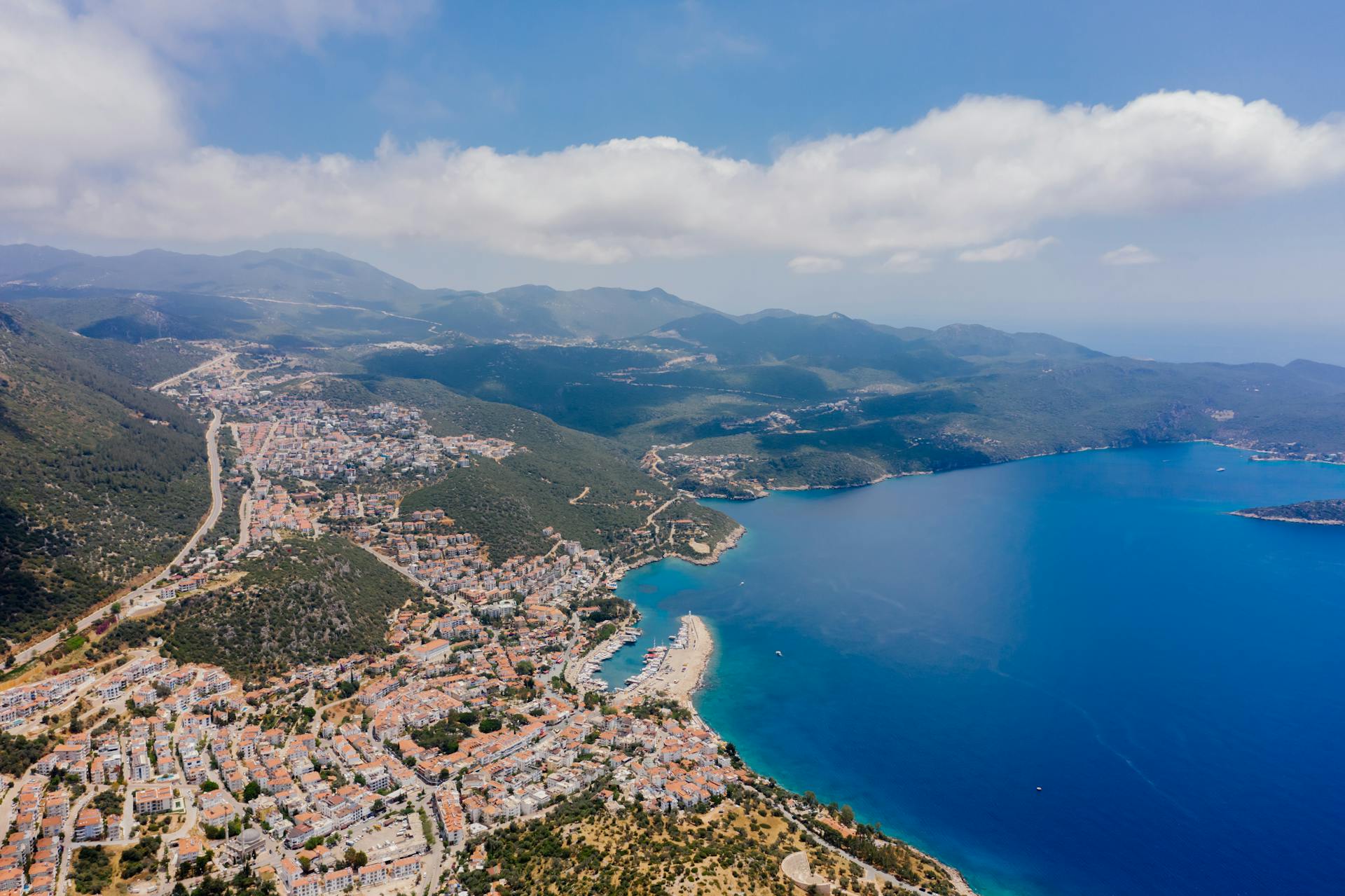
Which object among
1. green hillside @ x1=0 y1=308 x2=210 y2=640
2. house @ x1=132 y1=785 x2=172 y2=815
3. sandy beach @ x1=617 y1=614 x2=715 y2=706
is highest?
green hillside @ x1=0 y1=308 x2=210 y2=640

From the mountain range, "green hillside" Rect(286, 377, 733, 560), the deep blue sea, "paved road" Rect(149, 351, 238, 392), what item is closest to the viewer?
the deep blue sea

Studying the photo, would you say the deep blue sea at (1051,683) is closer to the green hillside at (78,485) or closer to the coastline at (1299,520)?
the coastline at (1299,520)

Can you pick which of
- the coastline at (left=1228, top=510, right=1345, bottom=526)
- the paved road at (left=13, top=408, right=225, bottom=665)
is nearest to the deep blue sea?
the coastline at (left=1228, top=510, right=1345, bottom=526)

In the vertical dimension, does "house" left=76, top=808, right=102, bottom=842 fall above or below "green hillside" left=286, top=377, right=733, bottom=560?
below

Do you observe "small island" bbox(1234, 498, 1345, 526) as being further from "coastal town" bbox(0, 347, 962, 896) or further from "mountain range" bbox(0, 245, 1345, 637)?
"coastal town" bbox(0, 347, 962, 896)

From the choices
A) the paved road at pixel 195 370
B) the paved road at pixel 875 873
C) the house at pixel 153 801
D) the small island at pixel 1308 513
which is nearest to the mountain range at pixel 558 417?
the paved road at pixel 195 370

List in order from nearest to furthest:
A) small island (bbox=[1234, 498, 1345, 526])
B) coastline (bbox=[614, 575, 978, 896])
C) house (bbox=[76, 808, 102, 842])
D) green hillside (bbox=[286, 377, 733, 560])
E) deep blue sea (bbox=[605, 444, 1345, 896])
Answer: house (bbox=[76, 808, 102, 842]), deep blue sea (bbox=[605, 444, 1345, 896]), coastline (bbox=[614, 575, 978, 896]), green hillside (bbox=[286, 377, 733, 560]), small island (bbox=[1234, 498, 1345, 526])

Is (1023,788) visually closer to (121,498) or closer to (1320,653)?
(1320,653)
